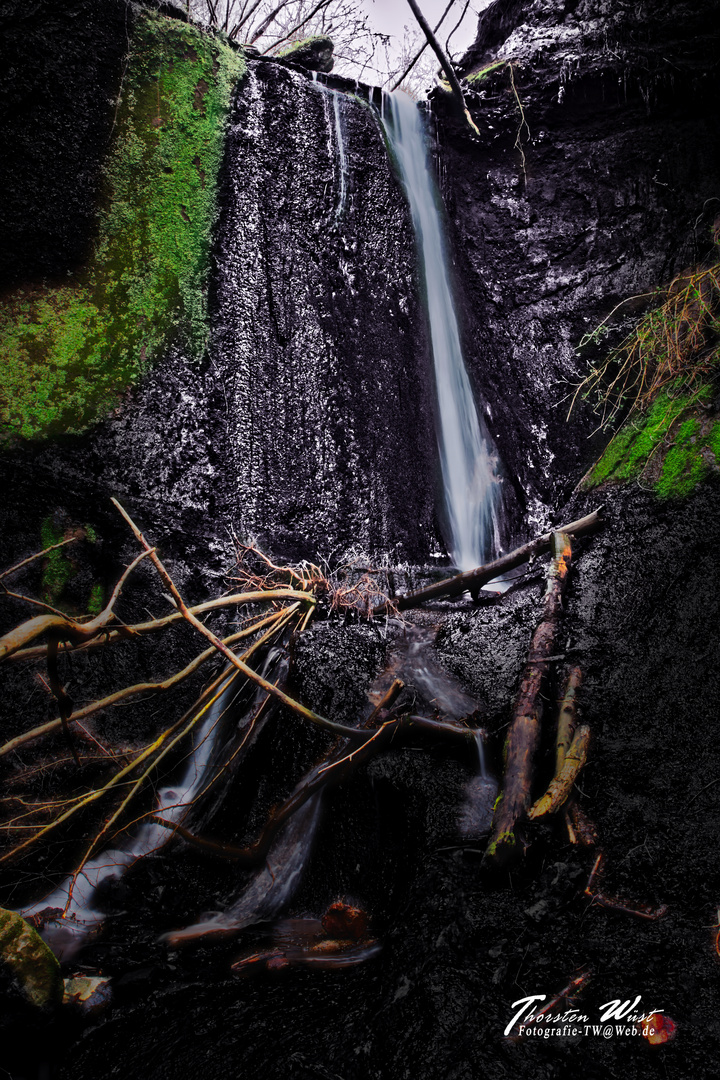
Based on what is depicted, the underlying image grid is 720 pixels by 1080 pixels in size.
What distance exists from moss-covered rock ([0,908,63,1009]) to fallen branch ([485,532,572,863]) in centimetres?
175

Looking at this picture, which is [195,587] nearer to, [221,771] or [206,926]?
[221,771]

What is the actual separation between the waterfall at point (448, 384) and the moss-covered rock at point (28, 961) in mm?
4438

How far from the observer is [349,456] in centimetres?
530

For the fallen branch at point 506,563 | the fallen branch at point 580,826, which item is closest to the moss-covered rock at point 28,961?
the fallen branch at point 580,826

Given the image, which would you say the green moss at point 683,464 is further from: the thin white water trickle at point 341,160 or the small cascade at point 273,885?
the thin white water trickle at point 341,160

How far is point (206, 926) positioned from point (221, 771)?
78cm

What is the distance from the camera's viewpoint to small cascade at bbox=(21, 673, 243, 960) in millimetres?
2875

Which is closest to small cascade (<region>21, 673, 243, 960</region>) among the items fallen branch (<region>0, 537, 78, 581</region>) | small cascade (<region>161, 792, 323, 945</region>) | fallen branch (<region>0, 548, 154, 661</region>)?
small cascade (<region>161, 792, 323, 945</region>)

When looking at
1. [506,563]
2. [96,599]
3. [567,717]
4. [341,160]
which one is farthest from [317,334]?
[567,717]

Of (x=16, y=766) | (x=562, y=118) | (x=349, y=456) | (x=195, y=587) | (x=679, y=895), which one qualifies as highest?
(x=562, y=118)

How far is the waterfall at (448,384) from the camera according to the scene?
5902 mm

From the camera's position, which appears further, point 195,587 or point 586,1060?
point 195,587

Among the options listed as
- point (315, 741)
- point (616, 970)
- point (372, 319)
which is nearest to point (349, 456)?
point (372, 319)

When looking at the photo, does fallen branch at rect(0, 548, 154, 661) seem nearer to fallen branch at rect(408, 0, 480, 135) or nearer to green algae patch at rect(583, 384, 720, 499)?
green algae patch at rect(583, 384, 720, 499)
